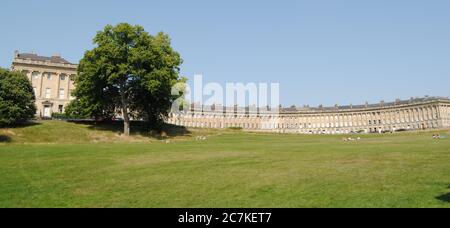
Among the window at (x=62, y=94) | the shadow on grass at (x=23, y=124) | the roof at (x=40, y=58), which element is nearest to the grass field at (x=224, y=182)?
the shadow on grass at (x=23, y=124)

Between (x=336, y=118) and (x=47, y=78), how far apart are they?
133 m

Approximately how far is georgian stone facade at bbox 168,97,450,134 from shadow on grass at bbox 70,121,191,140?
94.5m

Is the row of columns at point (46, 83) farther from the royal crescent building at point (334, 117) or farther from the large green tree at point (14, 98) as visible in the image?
the royal crescent building at point (334, 117)

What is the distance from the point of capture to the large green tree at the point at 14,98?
54312mm

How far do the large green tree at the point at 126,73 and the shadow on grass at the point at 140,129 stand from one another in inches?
80.7

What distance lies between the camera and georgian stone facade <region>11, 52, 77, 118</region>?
89938mm

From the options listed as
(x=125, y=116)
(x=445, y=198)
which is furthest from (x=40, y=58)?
(x=445, y=198)

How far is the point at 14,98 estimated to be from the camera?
5612 cm

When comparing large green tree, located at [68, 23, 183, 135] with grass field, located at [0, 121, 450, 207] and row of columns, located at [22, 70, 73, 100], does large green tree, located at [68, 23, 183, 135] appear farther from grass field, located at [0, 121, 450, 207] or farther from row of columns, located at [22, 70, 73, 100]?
row of columns, located at [22, 70, 73, 100]

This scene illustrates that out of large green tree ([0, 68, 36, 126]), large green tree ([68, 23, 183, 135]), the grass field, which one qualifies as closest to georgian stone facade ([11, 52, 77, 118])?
large green tree ([0, 68, 36, 126])

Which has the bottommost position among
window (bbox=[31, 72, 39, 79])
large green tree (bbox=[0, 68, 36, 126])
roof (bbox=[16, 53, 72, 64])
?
large green tree (bbox=[0, 68, 36, 126])
